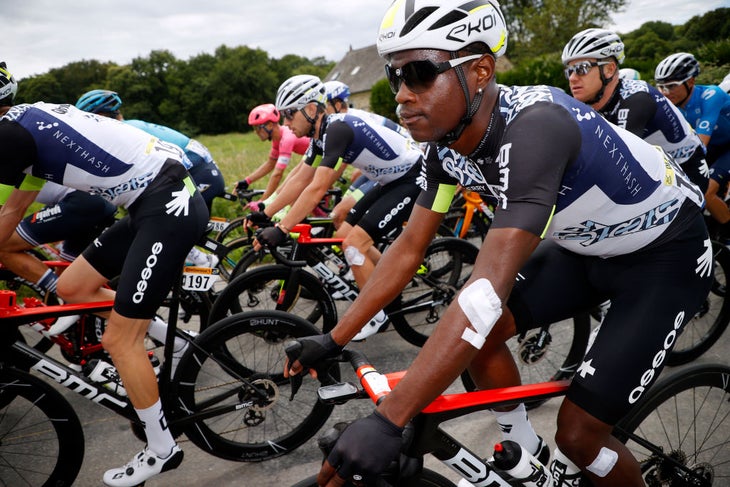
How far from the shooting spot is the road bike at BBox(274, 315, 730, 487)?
162 centimetres

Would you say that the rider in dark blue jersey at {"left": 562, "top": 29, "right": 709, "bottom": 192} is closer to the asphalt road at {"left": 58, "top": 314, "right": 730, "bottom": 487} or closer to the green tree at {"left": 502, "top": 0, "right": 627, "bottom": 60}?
the asphalt road at {"left": 58, "top": 314, "right": 730, "bottom": 487}

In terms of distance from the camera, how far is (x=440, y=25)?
5.52ft

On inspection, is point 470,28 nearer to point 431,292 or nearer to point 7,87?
point 7,87

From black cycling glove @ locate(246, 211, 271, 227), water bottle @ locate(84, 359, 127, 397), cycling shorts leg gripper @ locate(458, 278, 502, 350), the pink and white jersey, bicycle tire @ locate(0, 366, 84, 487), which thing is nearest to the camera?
cycling shorts leg gripper @ locate(458, 278, 502, 350)

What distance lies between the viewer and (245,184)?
7059mm

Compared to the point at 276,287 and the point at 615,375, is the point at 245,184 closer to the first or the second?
the point at 276,287

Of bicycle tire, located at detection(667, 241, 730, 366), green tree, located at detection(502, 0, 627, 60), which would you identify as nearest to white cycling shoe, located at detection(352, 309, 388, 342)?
bicycle tire, located at detection(667, 241, 730, 366)

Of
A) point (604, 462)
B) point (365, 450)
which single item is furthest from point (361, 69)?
point (365, 450)

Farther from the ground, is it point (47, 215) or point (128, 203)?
point (128, 203)

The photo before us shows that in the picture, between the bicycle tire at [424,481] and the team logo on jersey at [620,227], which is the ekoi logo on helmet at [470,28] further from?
the bicycle tire at [424,481]

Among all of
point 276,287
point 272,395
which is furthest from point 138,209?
point 276,287

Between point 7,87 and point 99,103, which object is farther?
point 99,103

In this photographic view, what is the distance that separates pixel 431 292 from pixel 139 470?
9.41 ft

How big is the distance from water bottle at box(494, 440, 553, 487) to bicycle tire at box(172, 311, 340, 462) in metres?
1.20
